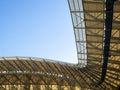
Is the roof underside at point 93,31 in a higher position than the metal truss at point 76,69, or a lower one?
higher

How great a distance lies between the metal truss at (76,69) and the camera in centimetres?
3316

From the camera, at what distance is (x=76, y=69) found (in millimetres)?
48844

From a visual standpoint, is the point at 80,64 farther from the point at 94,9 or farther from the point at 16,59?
the point at 94,9

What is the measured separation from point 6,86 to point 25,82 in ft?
9.78

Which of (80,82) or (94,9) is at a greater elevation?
(94,9)

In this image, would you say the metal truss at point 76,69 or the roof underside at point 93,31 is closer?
the roof underside at point 93,31

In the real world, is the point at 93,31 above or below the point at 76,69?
above

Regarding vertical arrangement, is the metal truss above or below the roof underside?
below

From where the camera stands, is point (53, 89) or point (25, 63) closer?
point (25, 63)

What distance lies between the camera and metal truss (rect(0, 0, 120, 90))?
33156 millimetres

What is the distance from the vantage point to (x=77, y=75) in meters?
49.3

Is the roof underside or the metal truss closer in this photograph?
the roof underside

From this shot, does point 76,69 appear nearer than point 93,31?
No

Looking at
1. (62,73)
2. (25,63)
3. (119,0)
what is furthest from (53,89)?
(119,0)
